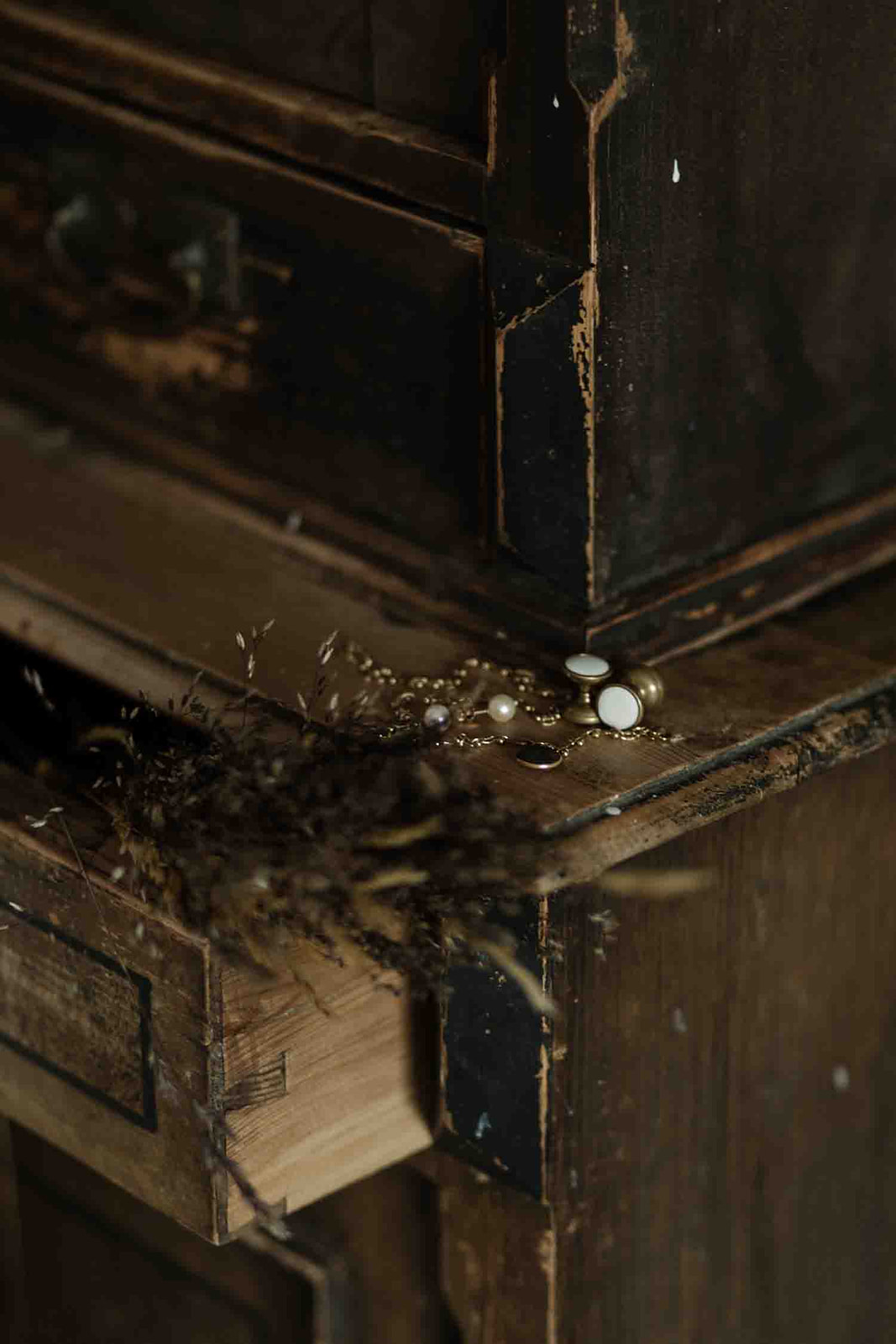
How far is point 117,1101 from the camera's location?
45.8 inches

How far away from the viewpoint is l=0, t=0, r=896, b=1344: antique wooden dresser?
1.17 metres

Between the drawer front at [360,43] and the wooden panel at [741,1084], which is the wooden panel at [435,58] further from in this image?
the wooden panel at [741,1084]

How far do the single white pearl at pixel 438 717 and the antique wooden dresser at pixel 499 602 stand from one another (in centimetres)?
4

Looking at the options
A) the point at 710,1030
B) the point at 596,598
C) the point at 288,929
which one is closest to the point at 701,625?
the point at 596,598

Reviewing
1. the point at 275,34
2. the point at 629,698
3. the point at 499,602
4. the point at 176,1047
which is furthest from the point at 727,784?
the point at 275,34

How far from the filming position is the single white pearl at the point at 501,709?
1220 millimetres

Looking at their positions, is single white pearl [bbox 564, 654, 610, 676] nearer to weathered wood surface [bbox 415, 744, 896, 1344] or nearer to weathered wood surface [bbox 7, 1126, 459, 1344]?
weathered wood surface [bbox 415, 744, 896, 1344]

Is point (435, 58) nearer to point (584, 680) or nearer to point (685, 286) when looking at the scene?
point (685, 286)

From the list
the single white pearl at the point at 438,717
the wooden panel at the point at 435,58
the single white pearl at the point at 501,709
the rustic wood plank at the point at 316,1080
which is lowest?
the rustic wood plank at the point at 316,1080

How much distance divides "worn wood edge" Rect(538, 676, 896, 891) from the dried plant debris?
27 millimetres

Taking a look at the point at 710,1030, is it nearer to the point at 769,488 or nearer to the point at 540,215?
the point at 769,488

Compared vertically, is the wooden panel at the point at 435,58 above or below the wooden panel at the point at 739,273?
above

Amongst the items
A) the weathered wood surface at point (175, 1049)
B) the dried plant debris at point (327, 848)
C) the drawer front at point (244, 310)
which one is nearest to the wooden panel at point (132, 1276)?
the weathered wood surface at point (175, 1049)

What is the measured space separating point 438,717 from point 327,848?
14 centimetres
